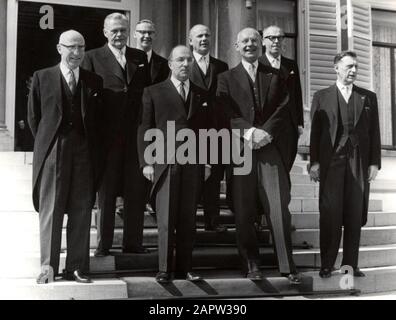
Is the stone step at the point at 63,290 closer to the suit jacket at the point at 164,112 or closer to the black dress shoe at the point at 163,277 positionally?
the black dress shoe at the point at 163,277

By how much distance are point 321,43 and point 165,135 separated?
4.31 m

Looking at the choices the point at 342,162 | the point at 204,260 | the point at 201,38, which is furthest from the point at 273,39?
the point at 204,260

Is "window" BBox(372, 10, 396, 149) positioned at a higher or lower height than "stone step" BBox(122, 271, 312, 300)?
higher

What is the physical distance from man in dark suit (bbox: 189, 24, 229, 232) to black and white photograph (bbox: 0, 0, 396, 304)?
0.01 m

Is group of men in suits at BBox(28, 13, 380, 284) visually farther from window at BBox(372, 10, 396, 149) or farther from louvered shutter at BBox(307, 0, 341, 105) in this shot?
window at BBox(372, 10, 396, 149)

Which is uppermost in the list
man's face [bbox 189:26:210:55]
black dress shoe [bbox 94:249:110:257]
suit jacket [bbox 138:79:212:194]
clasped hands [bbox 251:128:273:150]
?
man's face [bbox 189:26:210:55]

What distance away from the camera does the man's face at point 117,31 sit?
462 centimetres

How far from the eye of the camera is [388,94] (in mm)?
8281

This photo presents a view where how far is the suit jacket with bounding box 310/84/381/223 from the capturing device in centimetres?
474

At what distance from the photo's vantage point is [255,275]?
173 inches

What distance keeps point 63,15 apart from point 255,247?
425cm

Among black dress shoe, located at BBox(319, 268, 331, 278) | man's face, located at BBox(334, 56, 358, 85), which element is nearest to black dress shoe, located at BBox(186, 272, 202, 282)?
black dress shoe, located at BBox(319, 268, 331, 278)
